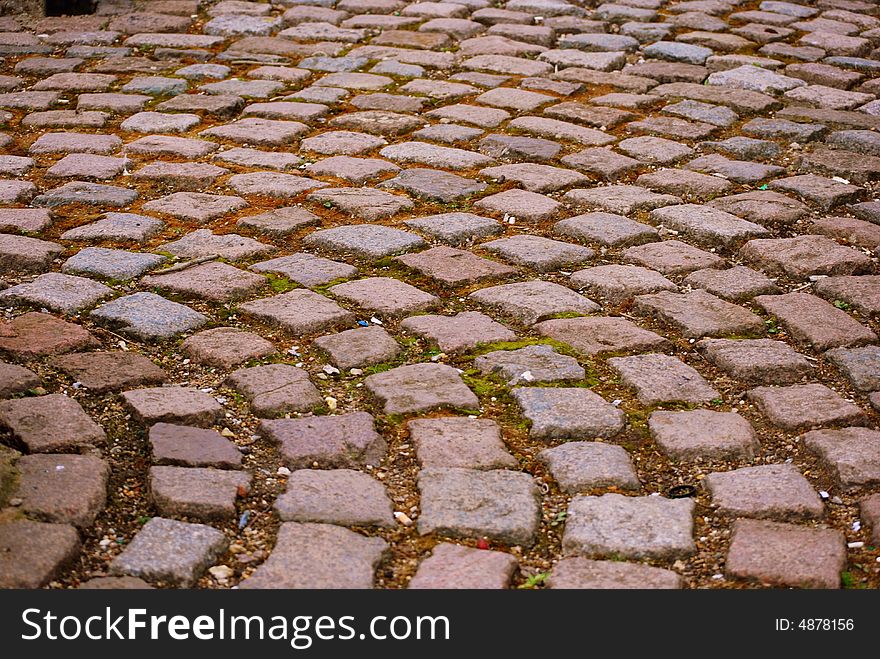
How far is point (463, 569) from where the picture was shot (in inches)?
95.6

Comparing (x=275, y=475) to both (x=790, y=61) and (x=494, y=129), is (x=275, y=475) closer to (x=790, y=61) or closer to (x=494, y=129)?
(x=494, y=129)

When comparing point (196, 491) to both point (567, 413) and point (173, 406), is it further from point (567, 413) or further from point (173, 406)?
point (567, 413)

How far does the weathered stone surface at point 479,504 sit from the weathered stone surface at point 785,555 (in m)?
0.46

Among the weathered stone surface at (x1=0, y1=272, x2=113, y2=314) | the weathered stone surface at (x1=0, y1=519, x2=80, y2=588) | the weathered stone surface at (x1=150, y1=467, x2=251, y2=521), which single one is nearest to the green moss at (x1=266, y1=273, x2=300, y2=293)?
the weathered stone surface at (x1=0, y1=272, x2=113, y2=314)

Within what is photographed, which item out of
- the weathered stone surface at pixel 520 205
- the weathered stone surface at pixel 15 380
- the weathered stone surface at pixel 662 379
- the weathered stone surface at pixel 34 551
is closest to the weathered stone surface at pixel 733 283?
the weathered stone surface at pixel 662 379

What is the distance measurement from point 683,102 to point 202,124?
236 cm

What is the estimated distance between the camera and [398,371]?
3.25 meters

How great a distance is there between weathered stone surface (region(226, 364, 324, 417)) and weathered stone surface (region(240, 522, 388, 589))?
0.54 metres

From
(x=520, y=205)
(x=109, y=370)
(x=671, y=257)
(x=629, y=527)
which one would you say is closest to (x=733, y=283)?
(x=671, y=257)

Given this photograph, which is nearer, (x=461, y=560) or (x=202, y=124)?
(x=461, y=560)

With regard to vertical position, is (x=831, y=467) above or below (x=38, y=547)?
below

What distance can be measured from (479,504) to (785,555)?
69 cm
